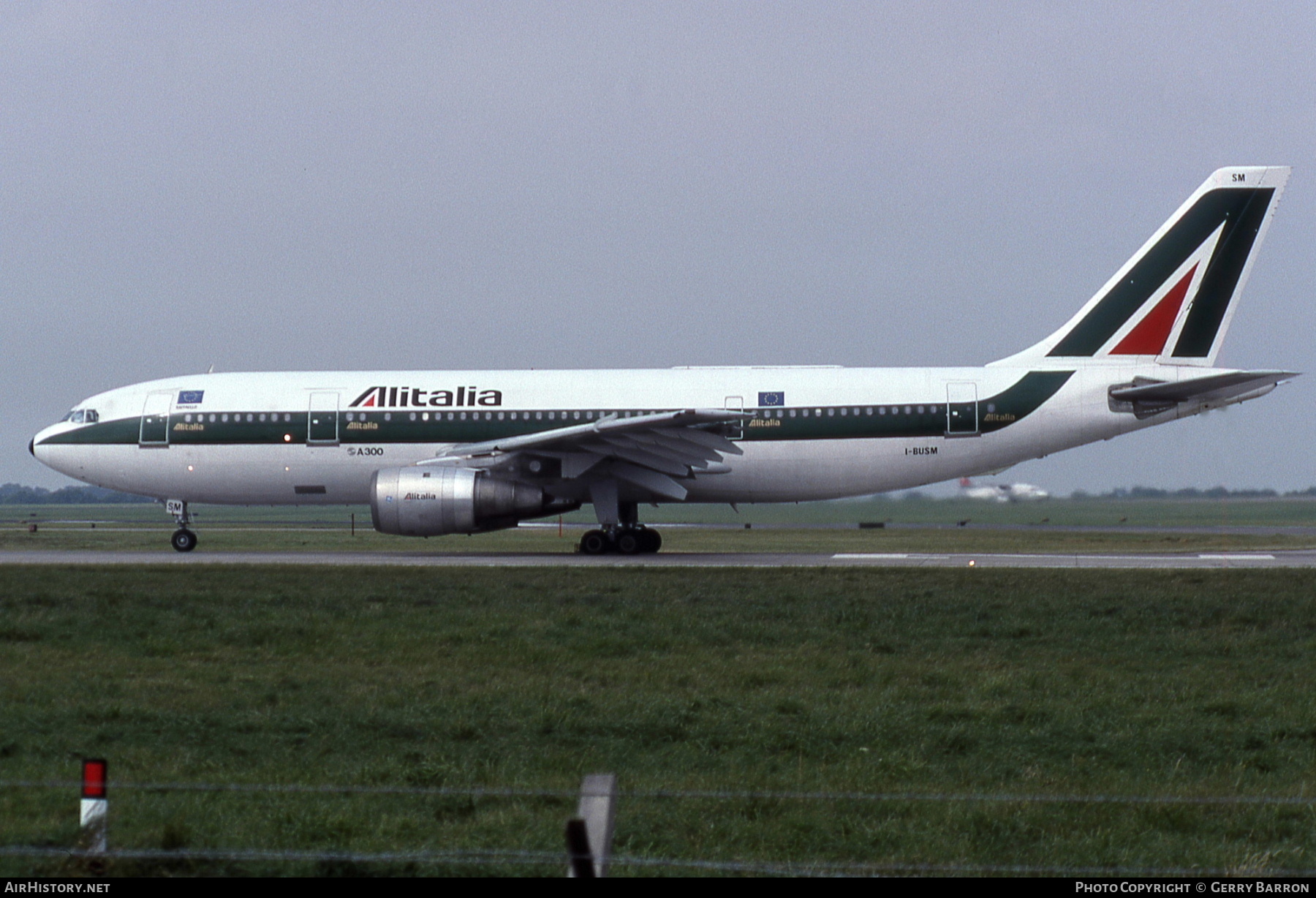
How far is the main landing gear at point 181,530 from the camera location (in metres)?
28.9

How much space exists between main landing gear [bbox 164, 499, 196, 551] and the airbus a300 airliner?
2.99ft

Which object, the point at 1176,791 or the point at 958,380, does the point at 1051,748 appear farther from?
the point at 958,380

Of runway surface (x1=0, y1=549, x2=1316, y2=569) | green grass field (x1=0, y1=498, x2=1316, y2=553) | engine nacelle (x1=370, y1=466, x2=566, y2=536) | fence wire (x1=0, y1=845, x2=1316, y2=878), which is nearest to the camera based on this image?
fence wire (x1=0, y1=845, x2=1316, y2=878)

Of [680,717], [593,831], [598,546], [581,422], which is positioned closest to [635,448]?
[581,422]

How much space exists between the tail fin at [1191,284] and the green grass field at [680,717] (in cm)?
1011

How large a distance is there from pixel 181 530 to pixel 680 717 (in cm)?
2247

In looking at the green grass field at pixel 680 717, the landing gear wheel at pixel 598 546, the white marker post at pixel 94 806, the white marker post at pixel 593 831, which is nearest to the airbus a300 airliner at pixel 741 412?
the landing gear wheel at pixel 598 546

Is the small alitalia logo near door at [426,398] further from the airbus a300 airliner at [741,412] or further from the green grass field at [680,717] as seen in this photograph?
the green grass field at [680,717]

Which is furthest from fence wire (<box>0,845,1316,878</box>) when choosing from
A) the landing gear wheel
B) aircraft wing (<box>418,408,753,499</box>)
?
the landing gear wheel

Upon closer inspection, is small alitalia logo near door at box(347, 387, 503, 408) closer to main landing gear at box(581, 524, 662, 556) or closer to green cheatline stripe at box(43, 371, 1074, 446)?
green cheatline stripe at box(43, 371, 1074, 446)

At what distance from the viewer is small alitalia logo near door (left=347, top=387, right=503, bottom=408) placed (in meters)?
27.2

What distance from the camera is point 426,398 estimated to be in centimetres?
2733

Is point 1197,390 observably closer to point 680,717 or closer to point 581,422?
point 581,422
